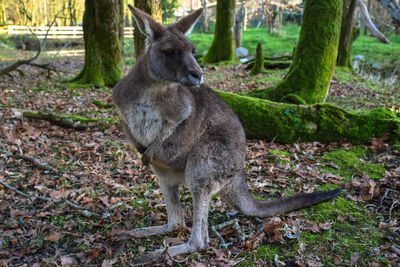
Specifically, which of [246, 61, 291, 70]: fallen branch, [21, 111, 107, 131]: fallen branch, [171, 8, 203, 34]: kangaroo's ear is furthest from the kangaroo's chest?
[246, 61, 291, 70]: fallen branch

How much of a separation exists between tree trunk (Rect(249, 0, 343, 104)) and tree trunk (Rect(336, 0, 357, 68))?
6220 millimetres

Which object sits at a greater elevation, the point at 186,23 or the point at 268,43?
the point at 268,43

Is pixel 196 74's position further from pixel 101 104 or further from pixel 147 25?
pixel 101 104

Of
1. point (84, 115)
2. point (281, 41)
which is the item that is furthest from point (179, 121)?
point (281, 41)

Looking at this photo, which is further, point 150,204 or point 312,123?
point 312,123

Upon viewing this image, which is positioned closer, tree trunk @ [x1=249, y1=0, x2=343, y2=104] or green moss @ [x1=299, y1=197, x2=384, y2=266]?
green moss @ [x1=299, y1=197, x2=384, y2=266]

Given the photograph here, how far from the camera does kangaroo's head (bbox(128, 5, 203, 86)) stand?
10.4 feet

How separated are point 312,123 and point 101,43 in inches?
303

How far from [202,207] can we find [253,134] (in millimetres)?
3367

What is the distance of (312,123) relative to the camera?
20.6ft

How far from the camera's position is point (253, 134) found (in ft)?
21.3

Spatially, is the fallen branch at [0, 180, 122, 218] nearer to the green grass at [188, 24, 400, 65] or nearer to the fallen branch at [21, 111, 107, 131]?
the fallen branch at [21, 111, 107, 131]

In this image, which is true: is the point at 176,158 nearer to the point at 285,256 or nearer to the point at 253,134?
the point at 285,256

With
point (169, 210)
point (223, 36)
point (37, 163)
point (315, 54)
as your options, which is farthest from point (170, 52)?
point (223, 36)
